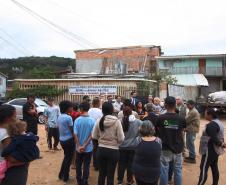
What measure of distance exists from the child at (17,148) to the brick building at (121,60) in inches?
1497

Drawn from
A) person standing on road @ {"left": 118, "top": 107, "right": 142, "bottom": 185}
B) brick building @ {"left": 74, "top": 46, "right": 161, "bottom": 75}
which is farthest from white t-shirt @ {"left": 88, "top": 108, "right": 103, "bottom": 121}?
brick building @ {"left": 74, "top": 46, "right": 161, "bottom": 75}

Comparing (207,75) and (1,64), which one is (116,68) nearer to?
(207,75)

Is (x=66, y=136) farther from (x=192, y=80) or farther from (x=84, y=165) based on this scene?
(x=192, y=80)

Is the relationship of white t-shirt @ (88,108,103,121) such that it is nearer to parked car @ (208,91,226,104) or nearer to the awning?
parked car @ (208,91,226,104)

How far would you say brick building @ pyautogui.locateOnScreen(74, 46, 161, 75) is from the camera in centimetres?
4428

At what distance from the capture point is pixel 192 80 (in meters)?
41.2

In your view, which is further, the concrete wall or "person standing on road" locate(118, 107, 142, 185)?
the concrete wall

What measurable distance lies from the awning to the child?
116ft

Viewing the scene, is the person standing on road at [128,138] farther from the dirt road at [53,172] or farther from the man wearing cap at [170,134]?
the man wearing cap at [170,134]

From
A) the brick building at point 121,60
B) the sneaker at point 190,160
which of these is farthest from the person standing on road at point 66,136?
the brick building at point 121,60

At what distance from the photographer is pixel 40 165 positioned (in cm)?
960

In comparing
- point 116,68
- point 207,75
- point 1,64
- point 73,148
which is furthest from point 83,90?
point 1,64

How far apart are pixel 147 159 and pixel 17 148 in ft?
5.91

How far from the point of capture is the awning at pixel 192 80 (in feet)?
129
